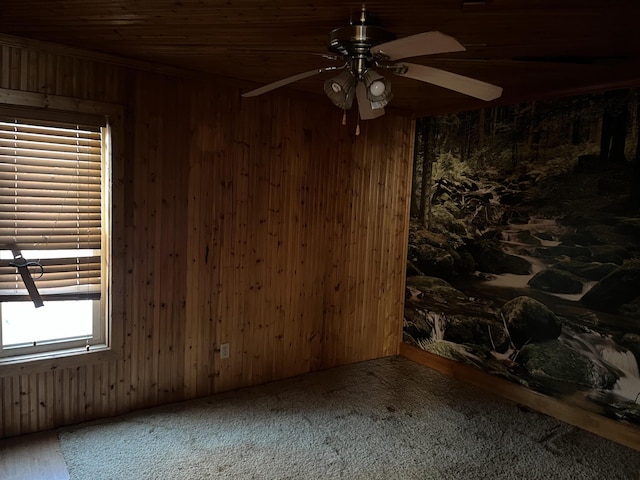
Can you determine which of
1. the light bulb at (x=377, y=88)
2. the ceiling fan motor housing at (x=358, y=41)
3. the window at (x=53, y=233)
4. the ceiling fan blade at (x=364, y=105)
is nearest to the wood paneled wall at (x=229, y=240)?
the window at (x=53, y=233)

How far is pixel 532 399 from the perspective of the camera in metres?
3.54

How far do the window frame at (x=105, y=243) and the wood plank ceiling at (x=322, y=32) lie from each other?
0.34 meters

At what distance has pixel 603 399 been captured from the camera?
3.18m

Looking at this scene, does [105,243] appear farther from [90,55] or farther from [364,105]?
[364,105]

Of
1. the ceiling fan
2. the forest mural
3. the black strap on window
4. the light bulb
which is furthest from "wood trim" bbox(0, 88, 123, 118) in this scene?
the forest mural

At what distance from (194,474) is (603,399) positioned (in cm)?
268

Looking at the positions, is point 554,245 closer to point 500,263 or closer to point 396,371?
point 500,263

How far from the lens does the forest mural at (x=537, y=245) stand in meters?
3.08

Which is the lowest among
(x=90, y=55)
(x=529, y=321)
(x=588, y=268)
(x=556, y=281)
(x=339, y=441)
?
(x=339, y=441)

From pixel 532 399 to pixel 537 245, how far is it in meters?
1.16

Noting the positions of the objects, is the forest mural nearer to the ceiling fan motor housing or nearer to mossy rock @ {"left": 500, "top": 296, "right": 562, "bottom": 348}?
mossy rock @ {"left": 500, "top": 296, "right": 562, "bottom": 348}

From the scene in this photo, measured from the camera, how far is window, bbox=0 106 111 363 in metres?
2.70

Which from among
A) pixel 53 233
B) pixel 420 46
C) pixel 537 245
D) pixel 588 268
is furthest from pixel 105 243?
pixel 588 268

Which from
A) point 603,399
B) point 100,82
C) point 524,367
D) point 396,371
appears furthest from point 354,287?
point 100,82
